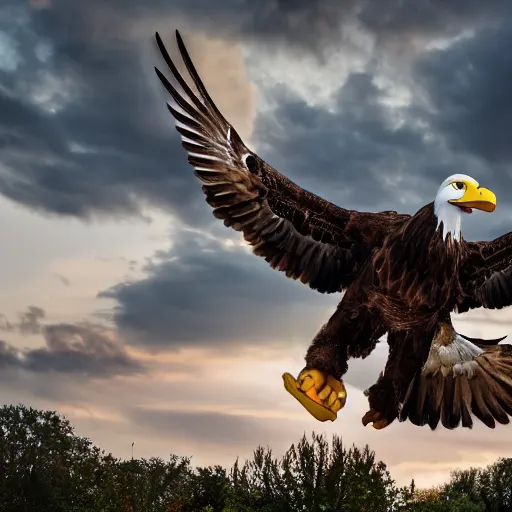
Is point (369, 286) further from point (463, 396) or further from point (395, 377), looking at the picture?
point (463, 396)

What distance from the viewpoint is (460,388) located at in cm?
673

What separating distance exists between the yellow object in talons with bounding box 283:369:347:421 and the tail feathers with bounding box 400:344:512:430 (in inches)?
22.1

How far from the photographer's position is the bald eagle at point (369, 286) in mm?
6367

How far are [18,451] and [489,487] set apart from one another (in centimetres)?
1348

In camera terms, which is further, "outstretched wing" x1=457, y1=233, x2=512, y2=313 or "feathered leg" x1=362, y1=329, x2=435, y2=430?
"outstretched wing" x1=457, y1=233, x2=512, y2=313

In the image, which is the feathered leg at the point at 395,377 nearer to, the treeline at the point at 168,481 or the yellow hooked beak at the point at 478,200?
the yellow hooked beak at the point at 478,200

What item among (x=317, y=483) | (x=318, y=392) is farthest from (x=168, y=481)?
(x=318, y=392)

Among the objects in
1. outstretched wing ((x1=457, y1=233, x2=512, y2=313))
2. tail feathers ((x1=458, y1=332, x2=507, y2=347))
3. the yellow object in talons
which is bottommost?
the yellow object in talons

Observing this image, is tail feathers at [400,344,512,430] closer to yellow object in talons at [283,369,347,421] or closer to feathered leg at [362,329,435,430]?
feathered leg at [362,329,435,430]

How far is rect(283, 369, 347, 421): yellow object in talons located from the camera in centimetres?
647

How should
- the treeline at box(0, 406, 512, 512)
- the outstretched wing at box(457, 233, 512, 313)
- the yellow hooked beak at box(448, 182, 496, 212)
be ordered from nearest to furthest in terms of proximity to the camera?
the yellow hooked beak at box(448, 182, 496, 212), the outstretched wing at box(457, 233, 512, 313), the treeline at box(0, 406, 512, 512)

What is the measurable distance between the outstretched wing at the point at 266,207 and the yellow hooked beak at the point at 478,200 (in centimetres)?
72

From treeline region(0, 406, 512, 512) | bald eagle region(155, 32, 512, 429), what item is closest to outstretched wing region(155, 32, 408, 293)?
bald eagle region(155, 32, 512, 429)

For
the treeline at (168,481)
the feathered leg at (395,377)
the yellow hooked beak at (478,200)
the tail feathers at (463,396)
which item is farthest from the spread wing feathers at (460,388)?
the treeline at (168,481)
